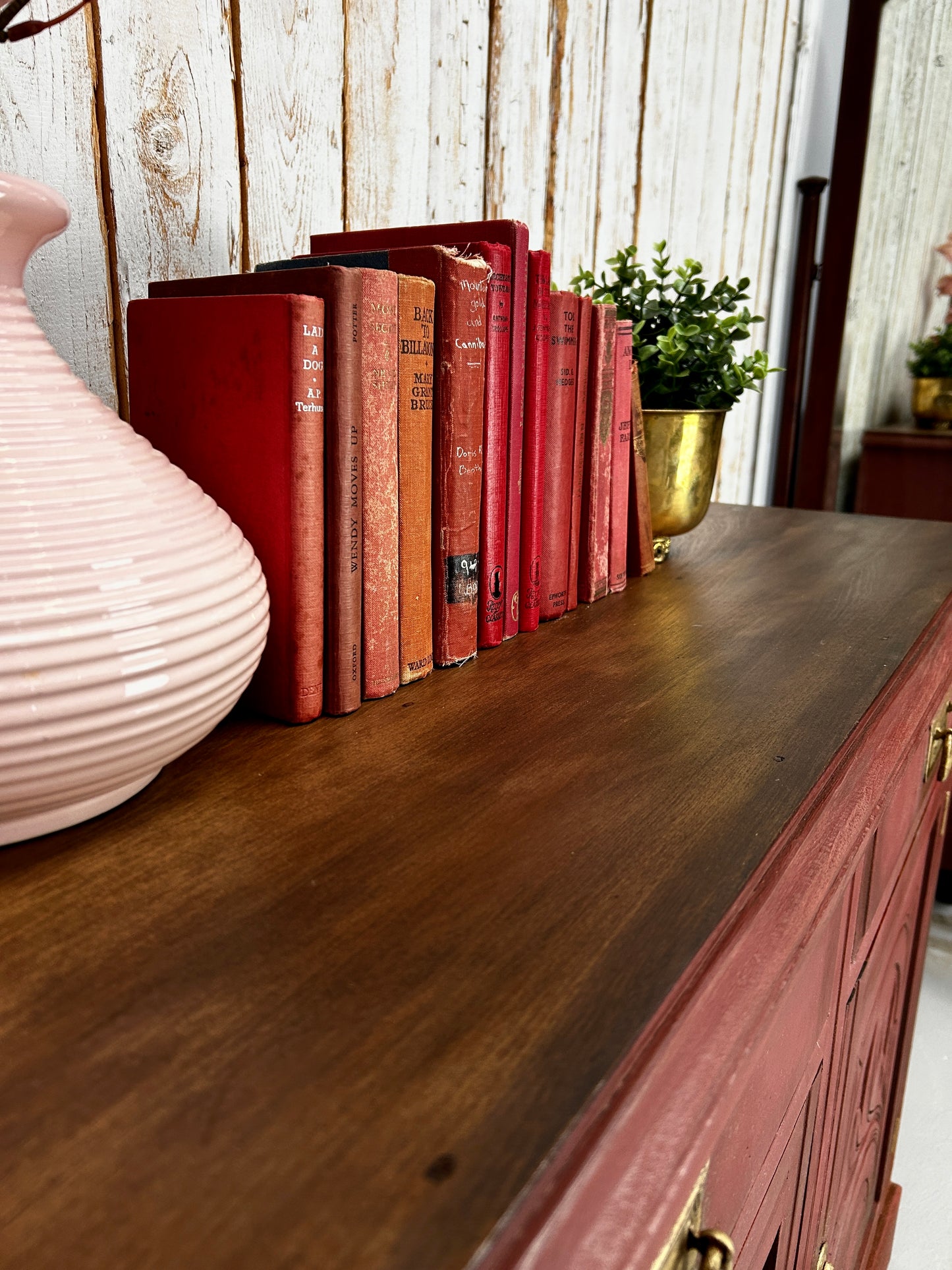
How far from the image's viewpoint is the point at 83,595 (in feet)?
1.23

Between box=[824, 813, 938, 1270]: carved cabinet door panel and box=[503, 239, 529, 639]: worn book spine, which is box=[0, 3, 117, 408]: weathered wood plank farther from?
box=[824, 813, 938, 1270]: carved cabinet door panel

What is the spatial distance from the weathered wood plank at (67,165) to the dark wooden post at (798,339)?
5.82ft

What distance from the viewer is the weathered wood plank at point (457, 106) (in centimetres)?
102

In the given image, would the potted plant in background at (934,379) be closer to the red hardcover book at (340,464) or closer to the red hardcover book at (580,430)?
the red hardcover book at (580,430)

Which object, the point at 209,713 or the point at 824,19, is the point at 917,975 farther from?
the point at 824,19

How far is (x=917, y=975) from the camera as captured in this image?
1.12 meters

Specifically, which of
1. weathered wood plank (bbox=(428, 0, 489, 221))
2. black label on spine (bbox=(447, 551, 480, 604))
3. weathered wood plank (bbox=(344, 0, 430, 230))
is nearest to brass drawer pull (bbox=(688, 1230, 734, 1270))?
black label on spine (bbox=(447, 551, 480, 604))

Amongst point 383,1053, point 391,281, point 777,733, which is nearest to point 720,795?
point 777,733

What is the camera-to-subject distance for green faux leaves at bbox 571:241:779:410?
0.98 meters

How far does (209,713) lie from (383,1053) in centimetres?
20

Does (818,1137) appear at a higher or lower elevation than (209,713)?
lower

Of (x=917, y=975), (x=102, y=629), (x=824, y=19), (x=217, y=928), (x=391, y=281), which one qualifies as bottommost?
(x=917, y=975)

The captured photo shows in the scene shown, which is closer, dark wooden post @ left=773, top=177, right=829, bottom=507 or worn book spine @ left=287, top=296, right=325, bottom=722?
worn book spine @ left=287, top=296, right=325, bottom=722

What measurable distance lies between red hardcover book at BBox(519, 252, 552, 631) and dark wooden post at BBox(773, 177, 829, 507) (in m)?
1.62
